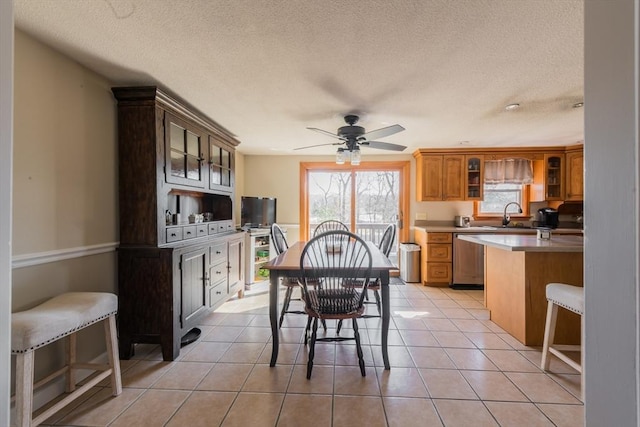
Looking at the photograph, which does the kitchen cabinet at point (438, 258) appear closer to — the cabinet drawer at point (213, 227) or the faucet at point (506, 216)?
the faucet at point (506, 216)

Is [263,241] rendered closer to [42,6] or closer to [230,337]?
[230,337]

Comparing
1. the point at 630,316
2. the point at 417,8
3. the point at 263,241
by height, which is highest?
the point at 417,8

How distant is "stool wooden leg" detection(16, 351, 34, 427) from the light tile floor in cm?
34

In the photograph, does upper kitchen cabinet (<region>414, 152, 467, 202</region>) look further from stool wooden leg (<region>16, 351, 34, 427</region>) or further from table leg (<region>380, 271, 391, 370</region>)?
stool wooden leg (<region>16, 351, 34, 427</region>)

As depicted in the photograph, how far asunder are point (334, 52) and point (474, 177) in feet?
12.5

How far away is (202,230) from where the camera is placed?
2967 mm

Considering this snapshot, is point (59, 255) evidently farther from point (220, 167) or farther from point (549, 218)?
point (549, 218)

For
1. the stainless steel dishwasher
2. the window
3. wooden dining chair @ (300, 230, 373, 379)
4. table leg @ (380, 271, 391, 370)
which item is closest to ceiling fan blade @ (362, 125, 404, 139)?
wooden dining chair @ (300, 230, 373, 379)

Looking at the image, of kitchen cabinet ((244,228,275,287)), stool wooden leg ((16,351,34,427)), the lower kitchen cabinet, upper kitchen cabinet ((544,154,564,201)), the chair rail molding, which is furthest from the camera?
upper kitchen cabinet ((544,154,564,201))

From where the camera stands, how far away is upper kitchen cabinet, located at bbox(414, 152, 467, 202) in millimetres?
4605

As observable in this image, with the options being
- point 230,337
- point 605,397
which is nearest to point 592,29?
point 605,397

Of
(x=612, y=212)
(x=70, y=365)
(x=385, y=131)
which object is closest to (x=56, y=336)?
(x=70, y=365)

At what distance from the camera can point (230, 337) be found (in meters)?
2.64

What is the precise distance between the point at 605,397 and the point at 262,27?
195cm
